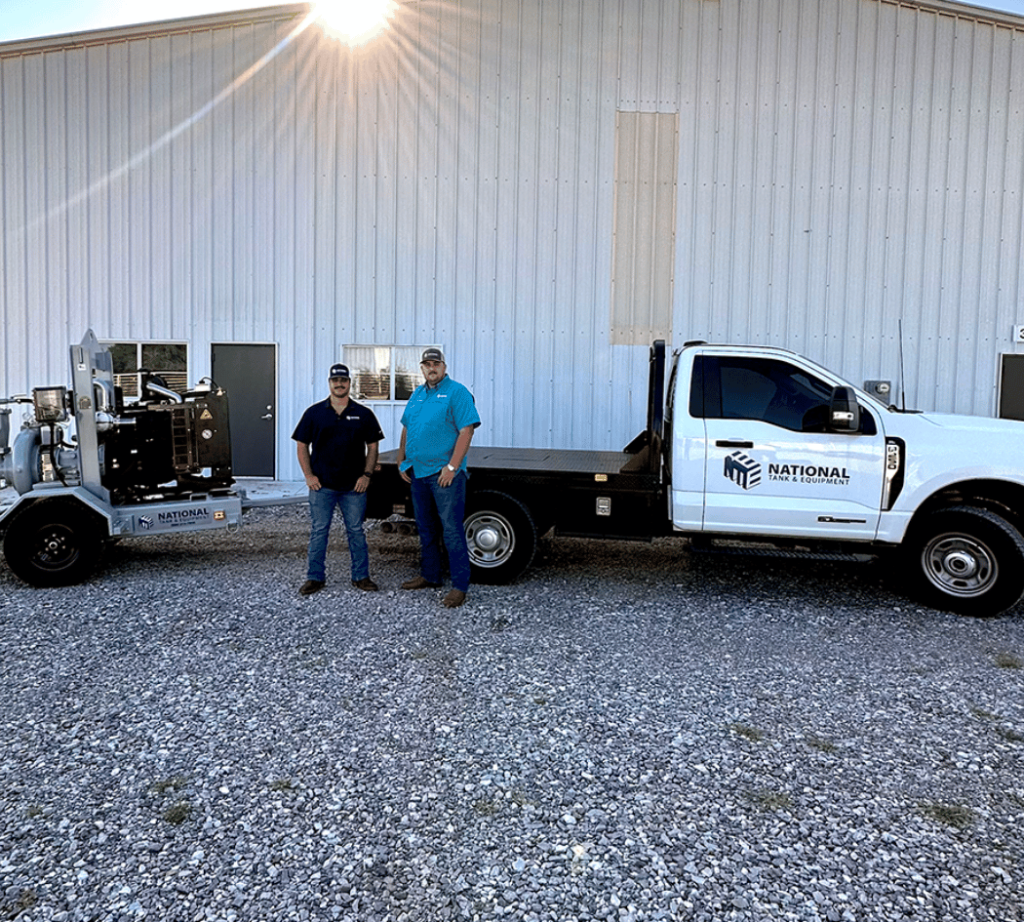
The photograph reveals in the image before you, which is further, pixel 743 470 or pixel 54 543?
pixel 54 543

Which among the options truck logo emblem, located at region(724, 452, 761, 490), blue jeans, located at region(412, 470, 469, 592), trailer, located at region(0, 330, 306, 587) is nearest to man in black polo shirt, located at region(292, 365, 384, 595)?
blue jeans, located at region(412, 470, 469, 592)

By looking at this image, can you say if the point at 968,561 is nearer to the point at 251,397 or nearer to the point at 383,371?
the point at 383,371

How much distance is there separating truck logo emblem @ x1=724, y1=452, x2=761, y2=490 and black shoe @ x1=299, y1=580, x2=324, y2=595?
338cm

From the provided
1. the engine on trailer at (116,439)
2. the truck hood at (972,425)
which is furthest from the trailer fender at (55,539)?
the truck hood at (972,425)

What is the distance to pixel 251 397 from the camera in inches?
423

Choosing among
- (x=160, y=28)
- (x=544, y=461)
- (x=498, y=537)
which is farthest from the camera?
(x=160, y=28)

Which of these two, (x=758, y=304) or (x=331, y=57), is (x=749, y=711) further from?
(x=331, y=57)

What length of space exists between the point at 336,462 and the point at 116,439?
214 cm

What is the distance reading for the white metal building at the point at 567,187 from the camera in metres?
9.98

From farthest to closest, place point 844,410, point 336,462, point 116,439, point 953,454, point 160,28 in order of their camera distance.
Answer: point 160,28, point 116,439, point 336,462, point 953,454, point 844,410

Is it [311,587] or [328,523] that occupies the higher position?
[328,523]

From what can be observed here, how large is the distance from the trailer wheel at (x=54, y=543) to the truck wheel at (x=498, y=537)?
123 inches

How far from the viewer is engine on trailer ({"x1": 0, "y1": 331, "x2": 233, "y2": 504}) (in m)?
6.00

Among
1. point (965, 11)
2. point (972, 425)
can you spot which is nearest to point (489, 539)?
point (972, 425)
